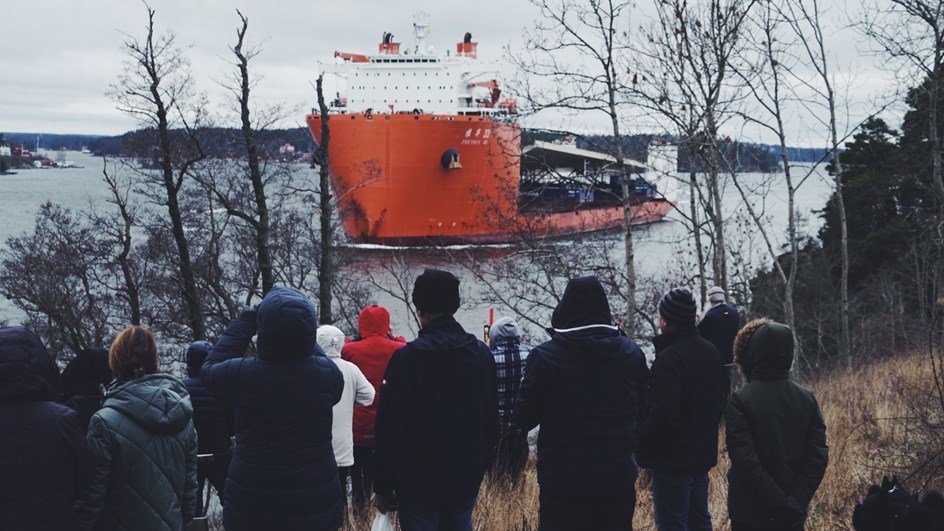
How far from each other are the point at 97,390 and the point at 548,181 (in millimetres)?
8700

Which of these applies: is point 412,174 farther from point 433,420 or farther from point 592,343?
point 433,420

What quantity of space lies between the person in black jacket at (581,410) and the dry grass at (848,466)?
1.09 m

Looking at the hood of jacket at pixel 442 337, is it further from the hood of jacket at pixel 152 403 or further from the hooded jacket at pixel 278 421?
the hood of jacket at pixel 152 403

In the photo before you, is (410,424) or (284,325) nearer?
(284,325)

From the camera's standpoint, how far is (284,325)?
127 inches

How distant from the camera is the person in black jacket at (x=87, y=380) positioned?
3.65m

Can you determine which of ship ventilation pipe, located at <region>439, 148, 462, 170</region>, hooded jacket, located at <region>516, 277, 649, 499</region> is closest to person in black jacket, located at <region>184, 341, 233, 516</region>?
hooded jacket, located at <region>516, 277, 649, 499</region>

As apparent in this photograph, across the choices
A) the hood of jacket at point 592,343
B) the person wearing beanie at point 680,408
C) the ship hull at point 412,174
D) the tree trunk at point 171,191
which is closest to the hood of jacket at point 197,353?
the hood of jacket at point 592,343

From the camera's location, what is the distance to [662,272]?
2941cm

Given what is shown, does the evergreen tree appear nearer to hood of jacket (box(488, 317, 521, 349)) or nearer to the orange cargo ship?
the orange cargo ship

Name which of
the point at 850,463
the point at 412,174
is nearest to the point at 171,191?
the point at 850,463

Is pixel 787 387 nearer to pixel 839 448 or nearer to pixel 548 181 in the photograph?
pixel 839 448

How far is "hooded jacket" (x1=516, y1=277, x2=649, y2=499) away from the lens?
3479mm

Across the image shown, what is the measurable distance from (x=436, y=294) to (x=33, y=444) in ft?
5.08
